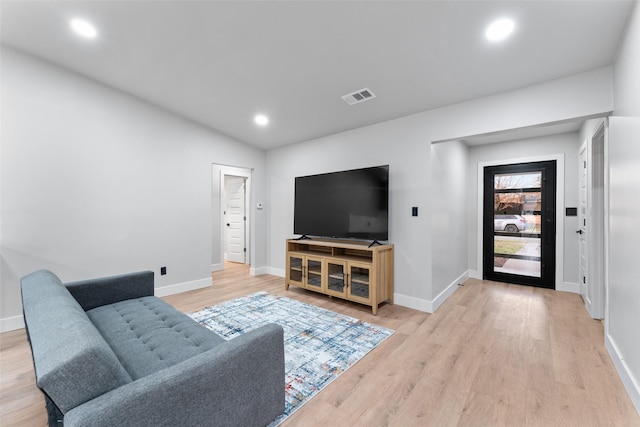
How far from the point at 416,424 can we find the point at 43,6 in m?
4.20

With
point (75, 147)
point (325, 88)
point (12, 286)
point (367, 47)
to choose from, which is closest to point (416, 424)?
point (367, 47)

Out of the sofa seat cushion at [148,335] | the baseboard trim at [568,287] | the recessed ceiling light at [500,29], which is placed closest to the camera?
the sofa seat cushion at [148,335]

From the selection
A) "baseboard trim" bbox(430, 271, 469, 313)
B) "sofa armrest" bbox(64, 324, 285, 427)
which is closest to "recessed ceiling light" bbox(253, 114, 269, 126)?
"sofa armrest" bbox(64, 324, 285, 427)

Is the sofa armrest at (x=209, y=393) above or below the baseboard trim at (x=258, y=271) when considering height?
above

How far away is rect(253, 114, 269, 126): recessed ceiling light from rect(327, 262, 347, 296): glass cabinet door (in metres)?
2.28

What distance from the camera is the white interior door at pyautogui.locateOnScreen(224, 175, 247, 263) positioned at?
247 inches

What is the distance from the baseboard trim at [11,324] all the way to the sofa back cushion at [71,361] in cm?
253

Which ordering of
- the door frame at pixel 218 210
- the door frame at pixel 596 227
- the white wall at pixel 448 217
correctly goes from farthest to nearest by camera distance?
1. the door frame at pixel 218 210
2. the white wall at pixel 448 217
3. the door frame at pixel 596 227

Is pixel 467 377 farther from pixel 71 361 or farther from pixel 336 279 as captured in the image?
pixel 71 361

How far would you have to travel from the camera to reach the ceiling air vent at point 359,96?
120 inches

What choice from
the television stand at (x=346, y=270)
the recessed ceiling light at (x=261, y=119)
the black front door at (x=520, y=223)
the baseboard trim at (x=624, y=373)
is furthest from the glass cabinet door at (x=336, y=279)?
the black front door at (x=520, y=223)

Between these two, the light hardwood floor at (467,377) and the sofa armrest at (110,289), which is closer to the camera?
the light hardwood floor at (467,377)

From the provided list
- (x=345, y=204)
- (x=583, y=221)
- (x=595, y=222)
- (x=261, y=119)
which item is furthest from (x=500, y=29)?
(x=583, y=221)

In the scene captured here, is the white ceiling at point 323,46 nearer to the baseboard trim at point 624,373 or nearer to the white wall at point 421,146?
the white wall at point 421,146
